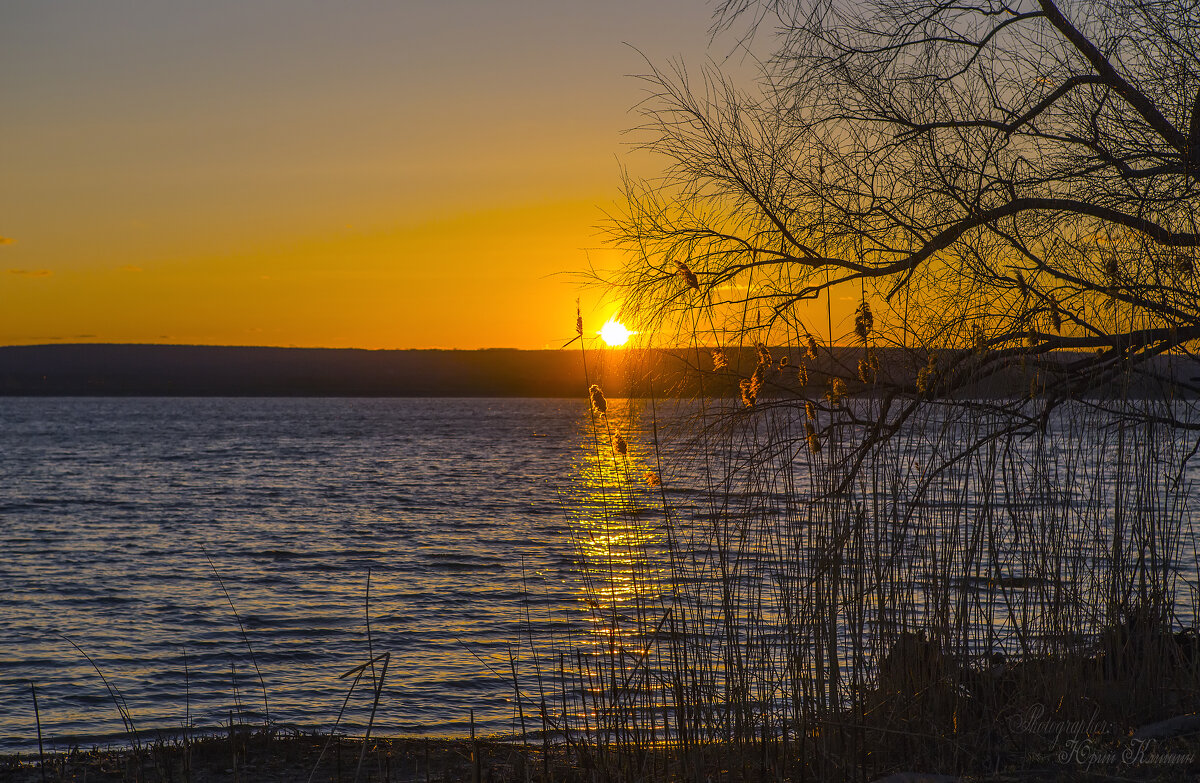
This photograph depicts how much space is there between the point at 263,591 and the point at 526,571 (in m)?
4.36

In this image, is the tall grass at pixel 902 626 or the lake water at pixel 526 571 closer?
the tall grass at pixel 902 626

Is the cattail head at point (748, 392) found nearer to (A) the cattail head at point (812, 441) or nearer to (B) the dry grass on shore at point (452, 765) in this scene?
(A) the cattail head at point (812, 441)

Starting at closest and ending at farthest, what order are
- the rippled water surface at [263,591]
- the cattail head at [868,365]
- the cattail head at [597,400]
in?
the cattail head at [597,400] < the cattail head at [868,365] < the rippled water surface at [263,591]

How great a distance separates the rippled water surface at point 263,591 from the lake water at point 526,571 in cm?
6

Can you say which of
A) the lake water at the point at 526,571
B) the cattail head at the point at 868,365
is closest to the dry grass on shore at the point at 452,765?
the lake water at the point at 526,571

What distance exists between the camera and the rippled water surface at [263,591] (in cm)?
930

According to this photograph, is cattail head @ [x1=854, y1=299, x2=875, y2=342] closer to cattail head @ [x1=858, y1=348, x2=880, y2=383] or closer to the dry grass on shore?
cattail head @ [x1=858, y1=348, x2=880, y2=383]

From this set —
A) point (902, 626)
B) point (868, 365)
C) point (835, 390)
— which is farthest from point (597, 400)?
point (902, 626)

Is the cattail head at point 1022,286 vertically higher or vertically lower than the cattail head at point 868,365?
higher

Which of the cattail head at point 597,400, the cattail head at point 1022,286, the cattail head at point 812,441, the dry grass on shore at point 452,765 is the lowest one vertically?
the dry grass on shore at point 452,765

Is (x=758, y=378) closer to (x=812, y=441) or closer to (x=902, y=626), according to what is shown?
(x=812, y=441)

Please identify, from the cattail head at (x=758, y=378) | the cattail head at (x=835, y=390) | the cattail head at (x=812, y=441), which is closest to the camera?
the cattail head at (x=758, y=378)

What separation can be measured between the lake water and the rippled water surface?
0.21ft

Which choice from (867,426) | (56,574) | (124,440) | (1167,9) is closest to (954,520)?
(867,426)
